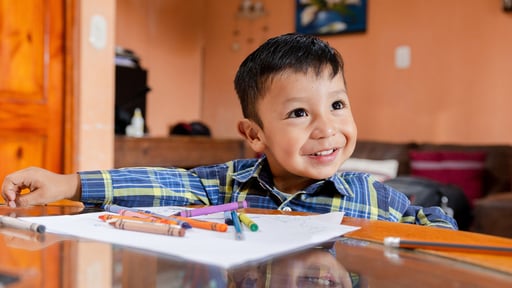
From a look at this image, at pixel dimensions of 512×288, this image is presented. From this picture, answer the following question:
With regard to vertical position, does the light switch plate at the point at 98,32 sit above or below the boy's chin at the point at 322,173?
above

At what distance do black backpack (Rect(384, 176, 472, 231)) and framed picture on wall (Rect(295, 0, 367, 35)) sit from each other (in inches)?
62.6

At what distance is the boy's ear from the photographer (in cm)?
101

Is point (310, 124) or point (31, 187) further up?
point (310, 124)

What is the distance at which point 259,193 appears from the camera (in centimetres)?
97

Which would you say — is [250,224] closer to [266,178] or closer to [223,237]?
[223,237]

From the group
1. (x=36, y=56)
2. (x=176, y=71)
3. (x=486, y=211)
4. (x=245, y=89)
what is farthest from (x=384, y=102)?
(x=245, y=89)

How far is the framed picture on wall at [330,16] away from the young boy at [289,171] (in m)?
3.17

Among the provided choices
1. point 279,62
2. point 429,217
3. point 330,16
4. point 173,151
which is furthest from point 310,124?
point 330,16

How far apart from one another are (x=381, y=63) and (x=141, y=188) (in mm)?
3307

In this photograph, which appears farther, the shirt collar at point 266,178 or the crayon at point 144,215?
the shirt collar at point 266,178

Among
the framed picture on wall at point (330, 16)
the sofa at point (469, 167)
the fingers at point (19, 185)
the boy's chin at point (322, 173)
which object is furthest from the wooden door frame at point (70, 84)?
the framed picture on wall at point (330, 16)

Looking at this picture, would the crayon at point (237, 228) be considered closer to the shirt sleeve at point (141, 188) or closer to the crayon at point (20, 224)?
the crayon at point (20, 224)

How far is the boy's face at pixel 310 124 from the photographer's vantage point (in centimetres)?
89

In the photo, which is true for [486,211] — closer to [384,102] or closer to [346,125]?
[384,102]
